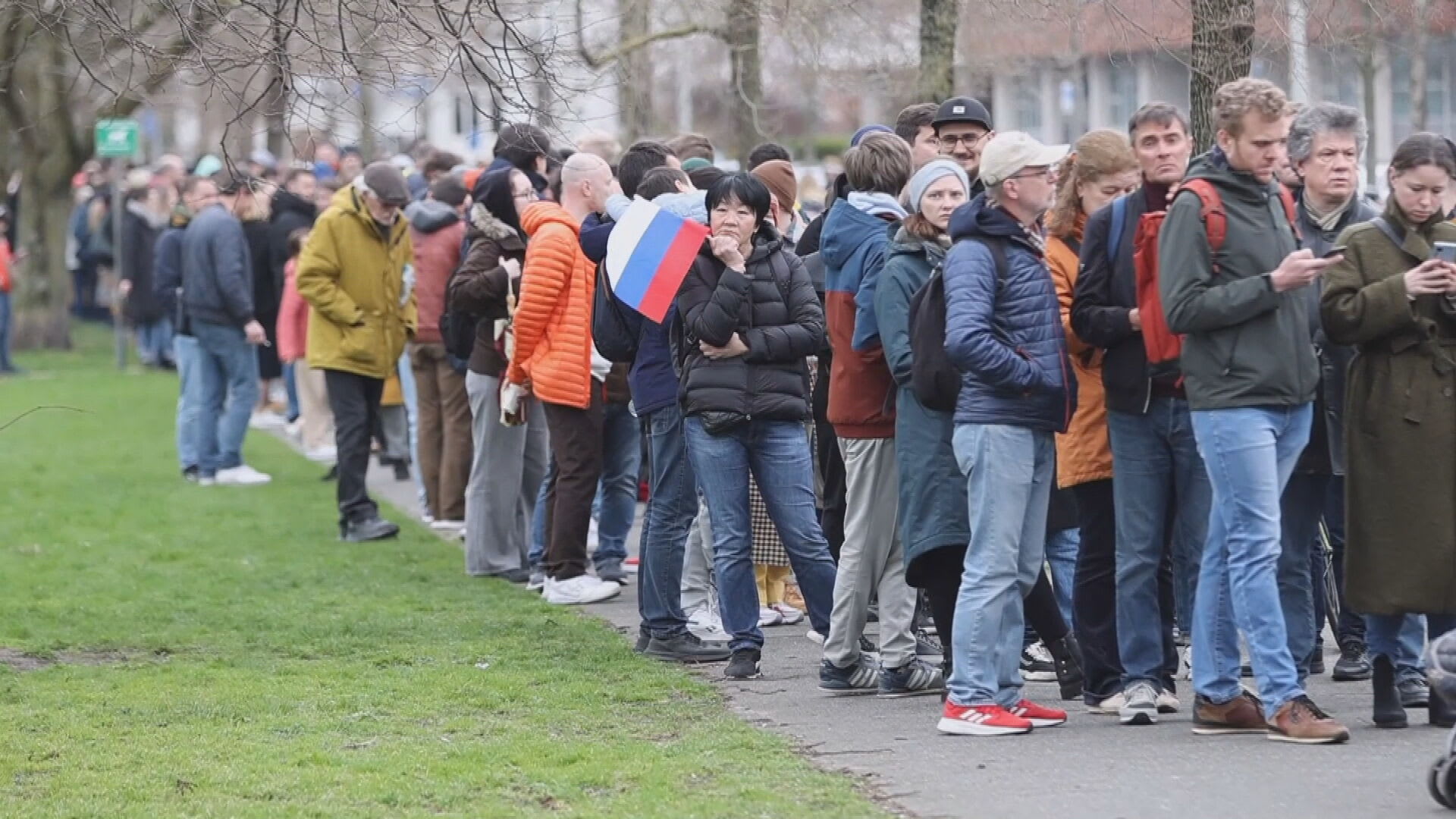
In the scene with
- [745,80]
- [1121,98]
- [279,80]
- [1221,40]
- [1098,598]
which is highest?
[1121,98]

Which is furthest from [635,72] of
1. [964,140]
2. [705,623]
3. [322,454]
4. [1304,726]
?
[1304,726]

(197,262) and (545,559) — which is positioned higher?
(197,262)

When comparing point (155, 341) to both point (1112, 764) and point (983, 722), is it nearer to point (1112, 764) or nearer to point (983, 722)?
point (983, 722)

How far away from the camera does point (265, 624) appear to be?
10383 mm

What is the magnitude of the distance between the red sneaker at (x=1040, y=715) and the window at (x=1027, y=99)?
13.2m

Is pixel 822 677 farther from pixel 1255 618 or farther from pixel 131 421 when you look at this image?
pixel 131 421

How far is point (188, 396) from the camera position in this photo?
16.8 m

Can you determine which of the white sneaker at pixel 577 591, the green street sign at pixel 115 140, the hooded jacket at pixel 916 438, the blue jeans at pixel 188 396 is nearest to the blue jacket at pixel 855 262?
the hooded jacket at pixel 916 438

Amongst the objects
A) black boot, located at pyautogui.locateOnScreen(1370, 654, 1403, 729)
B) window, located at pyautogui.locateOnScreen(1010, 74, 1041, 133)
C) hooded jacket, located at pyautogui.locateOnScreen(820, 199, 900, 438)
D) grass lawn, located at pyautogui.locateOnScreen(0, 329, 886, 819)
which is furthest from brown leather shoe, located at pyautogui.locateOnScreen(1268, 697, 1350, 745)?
window, located at pyautogui.locateOnScreen(1010, 74, 1041, 133)

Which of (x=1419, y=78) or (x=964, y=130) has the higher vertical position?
(x=1419, y=78)

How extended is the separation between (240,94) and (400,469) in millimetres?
9123

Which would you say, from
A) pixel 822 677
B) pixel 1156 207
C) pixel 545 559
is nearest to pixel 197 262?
pixel 545 559

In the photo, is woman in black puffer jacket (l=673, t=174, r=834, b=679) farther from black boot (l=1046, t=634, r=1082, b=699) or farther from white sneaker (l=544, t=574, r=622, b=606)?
white sneaker (l=544, t=574, r=622, b=606)

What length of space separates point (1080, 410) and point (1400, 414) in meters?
1.18
